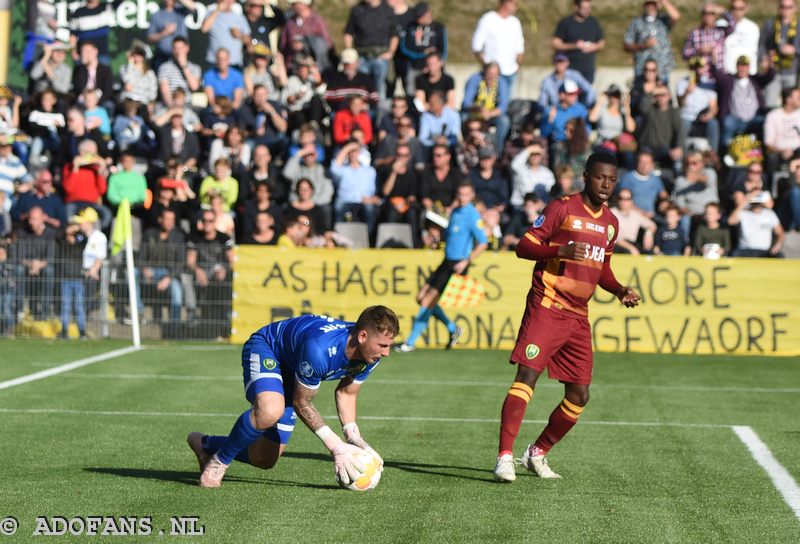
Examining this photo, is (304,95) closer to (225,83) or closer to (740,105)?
(225,83)

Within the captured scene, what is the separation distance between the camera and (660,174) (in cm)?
2259

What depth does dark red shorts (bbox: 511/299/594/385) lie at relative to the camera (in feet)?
30.2

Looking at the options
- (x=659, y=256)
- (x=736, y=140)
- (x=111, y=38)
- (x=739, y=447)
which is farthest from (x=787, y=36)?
(x=739, y=447)

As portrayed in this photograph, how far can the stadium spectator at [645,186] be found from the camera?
21.9 metres

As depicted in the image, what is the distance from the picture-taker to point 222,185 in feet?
72.5

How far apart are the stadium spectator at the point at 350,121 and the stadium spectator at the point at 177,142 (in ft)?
7.88

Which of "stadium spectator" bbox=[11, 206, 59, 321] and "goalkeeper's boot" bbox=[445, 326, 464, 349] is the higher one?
"stadium spectator" bbox=[11, 206, 59, 321]

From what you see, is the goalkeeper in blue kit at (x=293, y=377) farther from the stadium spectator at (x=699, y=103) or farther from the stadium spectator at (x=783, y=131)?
the stadium spectator at (x=699, y=103)

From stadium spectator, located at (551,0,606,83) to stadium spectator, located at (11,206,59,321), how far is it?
989cm

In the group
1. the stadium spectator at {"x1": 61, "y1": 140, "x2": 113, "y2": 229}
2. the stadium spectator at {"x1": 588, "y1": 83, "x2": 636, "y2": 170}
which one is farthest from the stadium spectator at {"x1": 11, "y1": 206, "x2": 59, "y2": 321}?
the stadium spectator at {"x1": 588, "y1": 83, "x2": 636, "y2": 170}

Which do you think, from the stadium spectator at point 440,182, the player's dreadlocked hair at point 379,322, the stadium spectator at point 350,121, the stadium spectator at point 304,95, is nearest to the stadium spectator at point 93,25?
the stadium spectator at point 304,95

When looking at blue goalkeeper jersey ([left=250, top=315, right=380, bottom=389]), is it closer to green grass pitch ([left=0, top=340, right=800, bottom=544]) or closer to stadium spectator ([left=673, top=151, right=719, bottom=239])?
green grass pitch ([left=0, top=340, right=800, bottom=544])

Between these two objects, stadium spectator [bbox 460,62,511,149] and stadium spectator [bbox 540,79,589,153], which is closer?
stadium spectator [bbox 540,79,589,153]

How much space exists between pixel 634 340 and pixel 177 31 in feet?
35.4
